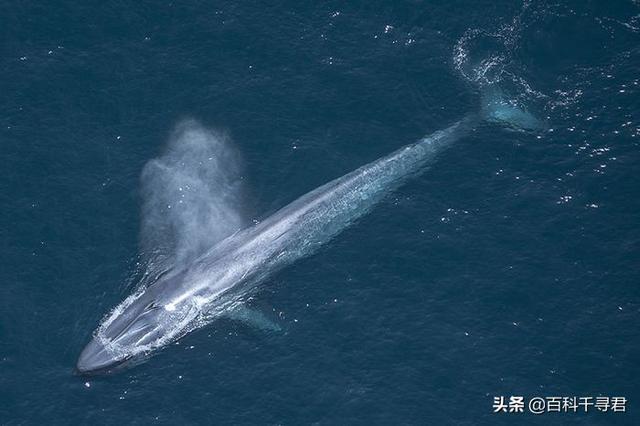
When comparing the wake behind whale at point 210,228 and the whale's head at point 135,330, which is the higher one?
the wake behind whale at point 210,228

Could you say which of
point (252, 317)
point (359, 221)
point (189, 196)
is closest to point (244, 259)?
point (252, 317)

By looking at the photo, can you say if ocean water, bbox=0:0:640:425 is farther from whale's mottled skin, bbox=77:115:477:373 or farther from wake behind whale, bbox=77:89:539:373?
whale's mottled skin, bbox=77:115:477:373

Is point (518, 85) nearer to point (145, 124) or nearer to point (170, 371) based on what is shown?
point (145, 124)

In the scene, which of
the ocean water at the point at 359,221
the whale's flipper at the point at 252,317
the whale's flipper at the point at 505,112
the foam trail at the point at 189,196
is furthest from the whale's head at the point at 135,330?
the whale's flipper at the point at 505,112

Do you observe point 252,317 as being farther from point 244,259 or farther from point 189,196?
point 189,196

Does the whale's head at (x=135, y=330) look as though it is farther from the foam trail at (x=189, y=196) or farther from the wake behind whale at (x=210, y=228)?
the foam trail at (x=189, y=196)
